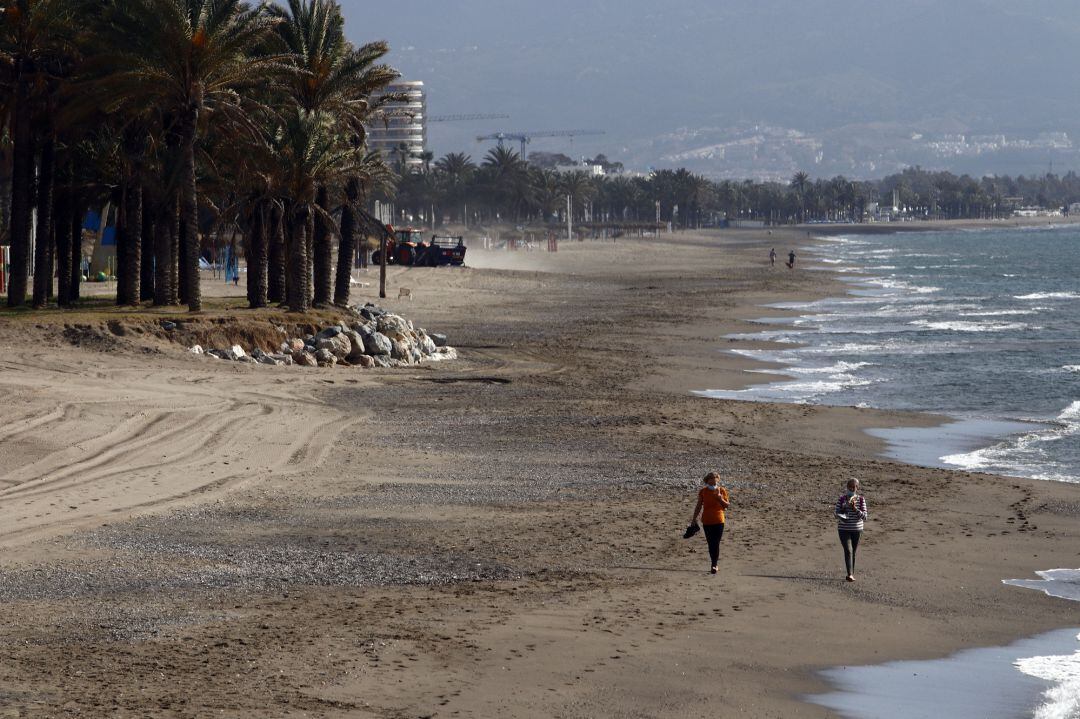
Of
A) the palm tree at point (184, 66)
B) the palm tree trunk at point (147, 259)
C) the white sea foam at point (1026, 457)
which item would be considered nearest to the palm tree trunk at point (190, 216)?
the palm tree at point (184, 66)

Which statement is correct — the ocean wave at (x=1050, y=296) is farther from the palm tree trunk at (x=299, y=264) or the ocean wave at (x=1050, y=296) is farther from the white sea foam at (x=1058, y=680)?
the white sea foam at (x=1058, y=680)

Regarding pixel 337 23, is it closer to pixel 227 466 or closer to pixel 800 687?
pixel 227 466

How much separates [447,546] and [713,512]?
10.6 ft

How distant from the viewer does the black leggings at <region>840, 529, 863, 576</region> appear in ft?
53.3

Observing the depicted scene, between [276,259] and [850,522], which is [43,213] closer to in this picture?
[276,259]

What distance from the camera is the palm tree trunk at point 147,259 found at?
140 feet

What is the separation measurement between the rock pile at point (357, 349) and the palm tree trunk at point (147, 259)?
6781 mm

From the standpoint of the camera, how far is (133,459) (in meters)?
21.5

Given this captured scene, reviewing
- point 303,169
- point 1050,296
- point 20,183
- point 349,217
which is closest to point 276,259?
point 349,217

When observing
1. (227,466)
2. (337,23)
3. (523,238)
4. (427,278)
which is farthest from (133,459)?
(523,238)

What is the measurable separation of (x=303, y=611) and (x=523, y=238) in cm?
15388

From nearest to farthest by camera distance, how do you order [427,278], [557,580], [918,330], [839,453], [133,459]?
[557,580]
[133,459]
[839,453]
[918,330]
[427,278]

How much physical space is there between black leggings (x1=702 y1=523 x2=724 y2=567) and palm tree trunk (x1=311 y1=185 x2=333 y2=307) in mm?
29336

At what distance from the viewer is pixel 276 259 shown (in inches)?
1736
